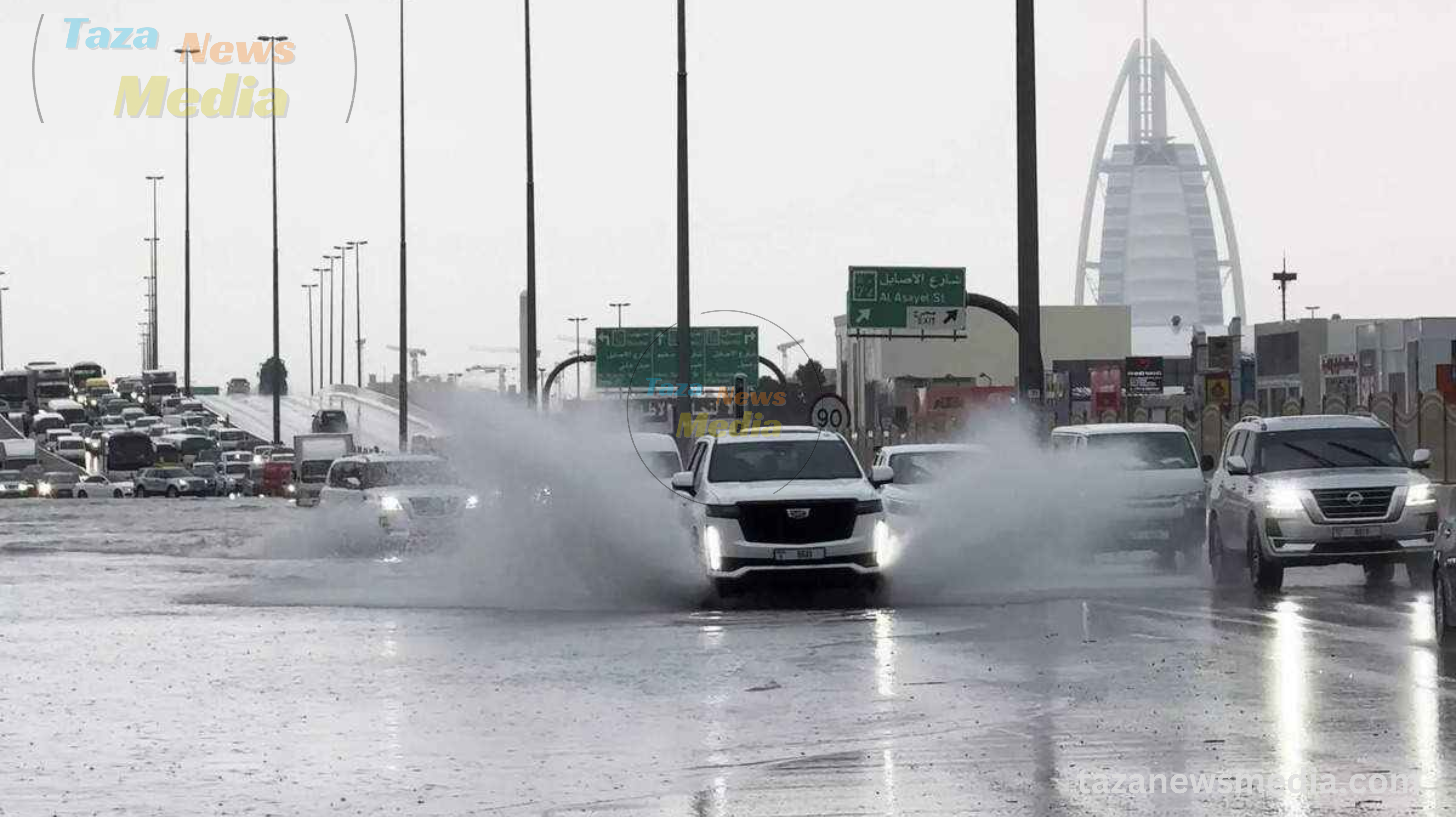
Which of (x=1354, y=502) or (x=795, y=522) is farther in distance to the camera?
(x=1354, y=502)

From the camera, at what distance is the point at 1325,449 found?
27.7m

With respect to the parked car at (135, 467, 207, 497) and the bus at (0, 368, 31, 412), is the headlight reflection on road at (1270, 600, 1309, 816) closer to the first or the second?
the parked car at (135, 467, 207, 497)

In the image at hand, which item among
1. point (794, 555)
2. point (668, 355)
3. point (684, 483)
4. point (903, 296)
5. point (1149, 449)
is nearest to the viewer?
point (794, 555)

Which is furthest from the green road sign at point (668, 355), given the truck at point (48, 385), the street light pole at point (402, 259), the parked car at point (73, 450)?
the truck at point (48, 385)

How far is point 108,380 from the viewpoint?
189 m

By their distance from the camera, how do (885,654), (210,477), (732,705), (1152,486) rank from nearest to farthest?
(732,705) → (885,654) → (1152,486) → (210,477)

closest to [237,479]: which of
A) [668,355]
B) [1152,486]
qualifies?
[668,355]

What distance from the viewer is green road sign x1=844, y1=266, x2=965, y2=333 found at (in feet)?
213

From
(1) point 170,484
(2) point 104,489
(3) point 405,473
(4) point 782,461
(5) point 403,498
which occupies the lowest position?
(2) point 104,489

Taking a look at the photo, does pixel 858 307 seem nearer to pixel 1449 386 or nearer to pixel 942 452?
pixel 1449 386

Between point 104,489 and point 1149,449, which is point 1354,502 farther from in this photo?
point 104,489

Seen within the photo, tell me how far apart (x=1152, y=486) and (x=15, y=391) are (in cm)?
15035

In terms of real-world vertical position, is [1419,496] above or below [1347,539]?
above

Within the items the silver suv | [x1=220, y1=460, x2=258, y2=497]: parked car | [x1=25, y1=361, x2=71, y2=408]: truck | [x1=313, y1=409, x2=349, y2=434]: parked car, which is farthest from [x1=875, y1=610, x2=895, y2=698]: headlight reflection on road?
[x1=25, y1=361, x2=71, y2=408]: truck
